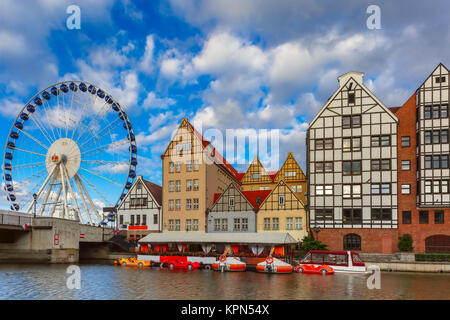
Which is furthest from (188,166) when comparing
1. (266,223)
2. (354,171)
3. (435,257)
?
(435,257)

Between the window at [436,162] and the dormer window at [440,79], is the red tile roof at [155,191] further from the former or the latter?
the dormer window at [440,79]

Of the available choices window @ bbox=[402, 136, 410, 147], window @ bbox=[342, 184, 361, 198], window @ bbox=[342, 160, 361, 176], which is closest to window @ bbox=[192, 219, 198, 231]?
window @ bbox=[342, 184, 361, 198]

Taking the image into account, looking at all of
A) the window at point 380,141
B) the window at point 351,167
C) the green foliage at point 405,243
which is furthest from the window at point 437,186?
the window at point 351,167

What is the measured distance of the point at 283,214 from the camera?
176 ft

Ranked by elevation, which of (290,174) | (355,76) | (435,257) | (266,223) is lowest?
(435,257)

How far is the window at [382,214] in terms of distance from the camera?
48656 mm

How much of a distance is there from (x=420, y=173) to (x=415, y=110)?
795cm

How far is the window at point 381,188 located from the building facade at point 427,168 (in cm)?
139

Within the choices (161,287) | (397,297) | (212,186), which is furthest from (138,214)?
(397,297)

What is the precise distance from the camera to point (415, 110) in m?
50.0

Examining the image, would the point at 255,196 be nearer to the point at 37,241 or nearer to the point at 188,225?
the point at 188,225

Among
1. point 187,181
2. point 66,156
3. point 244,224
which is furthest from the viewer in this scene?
point 66,156

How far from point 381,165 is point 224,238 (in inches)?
816
